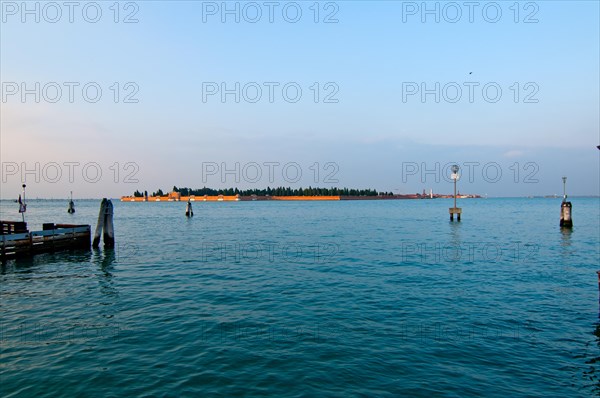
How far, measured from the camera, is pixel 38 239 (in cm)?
2831

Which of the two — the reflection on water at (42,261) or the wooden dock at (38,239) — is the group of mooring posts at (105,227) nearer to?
the wooden dock at (38,239)

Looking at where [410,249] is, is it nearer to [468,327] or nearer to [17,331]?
[468,327]

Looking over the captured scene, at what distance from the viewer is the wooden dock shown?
25.9 metres

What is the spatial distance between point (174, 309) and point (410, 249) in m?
21.9

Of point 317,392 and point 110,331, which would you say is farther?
point 110,331

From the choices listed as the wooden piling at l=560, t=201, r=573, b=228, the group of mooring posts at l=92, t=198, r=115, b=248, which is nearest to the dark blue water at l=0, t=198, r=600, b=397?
the group of mooring posts at l=92, t=198, r=115, b=248

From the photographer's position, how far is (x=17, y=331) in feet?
37.7

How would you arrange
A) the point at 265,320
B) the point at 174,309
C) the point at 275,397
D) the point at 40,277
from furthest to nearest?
the point at 40,277, the point at 174,309, the point at 265,320, the point at 275,397

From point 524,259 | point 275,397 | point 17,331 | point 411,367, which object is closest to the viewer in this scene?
point 275,397

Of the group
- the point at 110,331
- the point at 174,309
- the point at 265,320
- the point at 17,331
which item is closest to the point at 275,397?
the point at 265,320

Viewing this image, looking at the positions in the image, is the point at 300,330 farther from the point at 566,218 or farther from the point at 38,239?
the point at 566,218

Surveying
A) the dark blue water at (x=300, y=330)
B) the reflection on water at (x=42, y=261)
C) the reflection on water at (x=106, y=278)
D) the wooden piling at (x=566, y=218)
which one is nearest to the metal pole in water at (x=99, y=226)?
the reflection on water at (x=106, y=278)

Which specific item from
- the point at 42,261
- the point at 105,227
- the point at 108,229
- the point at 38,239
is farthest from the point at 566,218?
the point at 38,239

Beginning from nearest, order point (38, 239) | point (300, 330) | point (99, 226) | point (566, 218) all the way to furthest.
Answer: point (300, 330) → point (38, 239) → point (99, 226) → point (566, 218)
